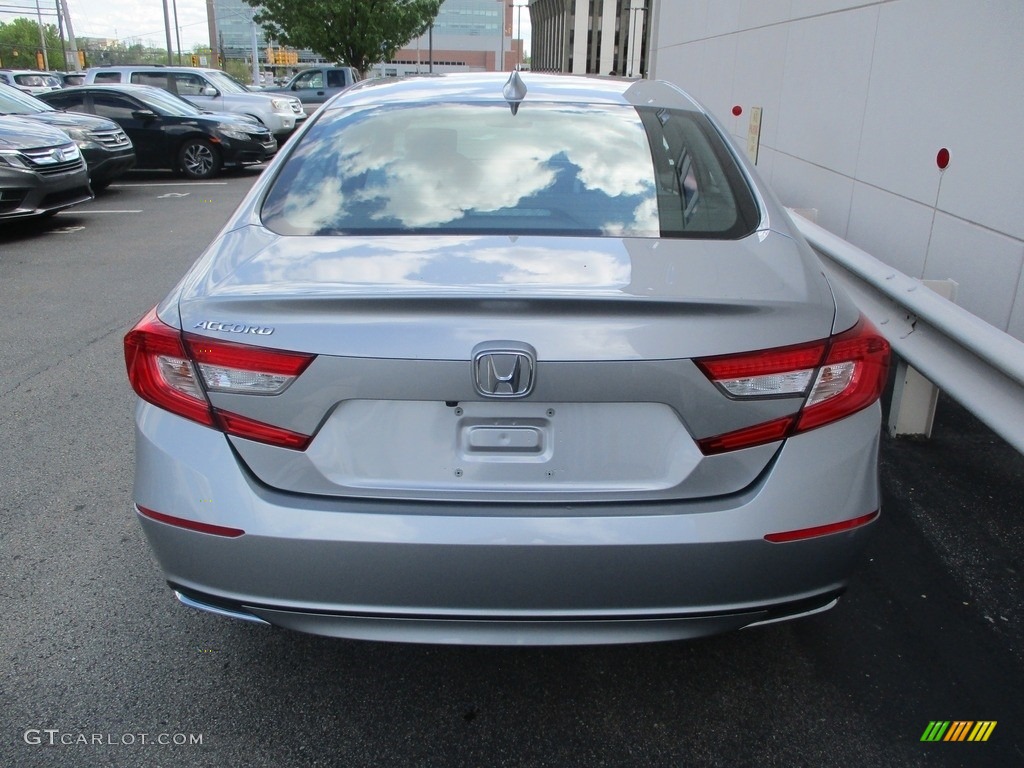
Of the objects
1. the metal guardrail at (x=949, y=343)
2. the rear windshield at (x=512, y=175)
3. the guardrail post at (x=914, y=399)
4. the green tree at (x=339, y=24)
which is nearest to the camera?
the rear windshield at (x=512, y=175)

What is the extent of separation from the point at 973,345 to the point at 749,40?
796 cm

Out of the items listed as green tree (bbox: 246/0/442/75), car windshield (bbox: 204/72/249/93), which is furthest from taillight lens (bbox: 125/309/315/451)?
green tree (bbox: 246/0/442/75)

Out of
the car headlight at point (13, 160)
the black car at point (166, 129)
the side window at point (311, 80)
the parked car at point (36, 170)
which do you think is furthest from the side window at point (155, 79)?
the car headlight at point (13, 160)

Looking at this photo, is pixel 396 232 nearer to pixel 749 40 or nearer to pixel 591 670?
pixel 591 670

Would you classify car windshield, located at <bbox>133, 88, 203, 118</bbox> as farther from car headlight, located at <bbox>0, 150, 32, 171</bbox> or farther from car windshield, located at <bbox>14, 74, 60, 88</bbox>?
car windshield, located at <bbox>14, 74, 60, 88</bbox>

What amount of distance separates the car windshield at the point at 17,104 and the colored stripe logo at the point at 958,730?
39.7 ft

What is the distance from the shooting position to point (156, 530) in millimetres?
2238

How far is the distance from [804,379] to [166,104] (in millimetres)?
15484

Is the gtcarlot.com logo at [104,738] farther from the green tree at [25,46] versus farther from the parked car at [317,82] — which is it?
the green tree at [25,46]

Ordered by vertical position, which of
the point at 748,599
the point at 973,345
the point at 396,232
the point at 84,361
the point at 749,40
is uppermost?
the point at 749,40

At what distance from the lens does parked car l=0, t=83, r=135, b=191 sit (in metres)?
11.8

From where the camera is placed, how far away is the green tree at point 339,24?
37125 mm

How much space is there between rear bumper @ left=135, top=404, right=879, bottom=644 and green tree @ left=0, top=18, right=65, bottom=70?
117147 millimetres

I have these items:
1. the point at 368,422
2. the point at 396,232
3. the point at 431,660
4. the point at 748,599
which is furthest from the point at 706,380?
the point at 431,660
